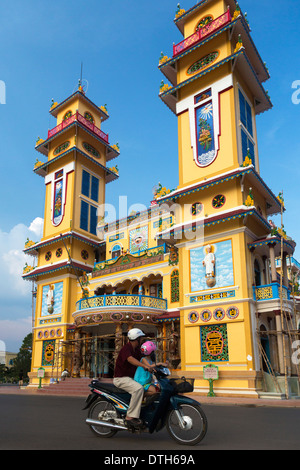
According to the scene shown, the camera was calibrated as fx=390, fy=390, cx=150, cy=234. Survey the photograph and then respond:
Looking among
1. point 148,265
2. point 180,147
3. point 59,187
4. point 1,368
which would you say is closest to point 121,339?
point 148,265

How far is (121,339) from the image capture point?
66.6 ft

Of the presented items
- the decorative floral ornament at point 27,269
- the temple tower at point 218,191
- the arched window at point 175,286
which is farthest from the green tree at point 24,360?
the temple tower at point 218,191

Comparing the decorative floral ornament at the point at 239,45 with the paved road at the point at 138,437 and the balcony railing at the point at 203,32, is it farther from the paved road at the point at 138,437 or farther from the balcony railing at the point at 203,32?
the paved road at the point at 138,437

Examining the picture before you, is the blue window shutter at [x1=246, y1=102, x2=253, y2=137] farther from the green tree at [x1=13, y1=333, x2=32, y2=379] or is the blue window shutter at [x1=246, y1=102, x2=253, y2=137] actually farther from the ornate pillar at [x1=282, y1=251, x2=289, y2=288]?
the green tree at [x1=13, y1=333, x2=32, y2=379]

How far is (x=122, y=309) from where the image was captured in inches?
816

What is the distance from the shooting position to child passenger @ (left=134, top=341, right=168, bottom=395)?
227 inches

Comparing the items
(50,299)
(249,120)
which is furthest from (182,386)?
(50,299)

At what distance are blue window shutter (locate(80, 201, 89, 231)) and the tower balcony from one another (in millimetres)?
8382

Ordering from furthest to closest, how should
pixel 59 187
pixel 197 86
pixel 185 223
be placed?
1. pixel 59 187
2. pixel 197 86
3. pixel 185 223

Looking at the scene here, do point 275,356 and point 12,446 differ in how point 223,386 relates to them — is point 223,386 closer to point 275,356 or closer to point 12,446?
point 275,356

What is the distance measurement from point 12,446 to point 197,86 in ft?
67.9

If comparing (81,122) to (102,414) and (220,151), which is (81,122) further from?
A: (102,414)

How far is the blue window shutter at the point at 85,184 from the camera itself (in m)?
30.0

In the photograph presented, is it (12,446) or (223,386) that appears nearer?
(12,446)
